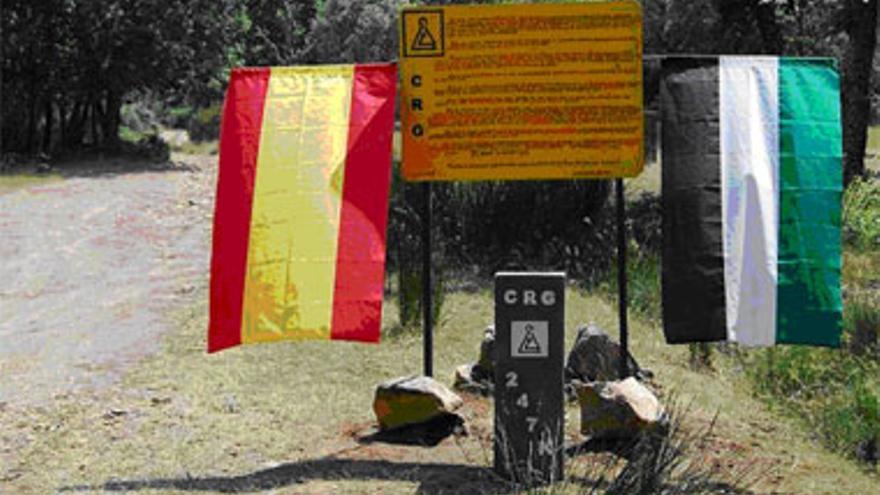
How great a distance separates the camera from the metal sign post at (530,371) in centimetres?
583

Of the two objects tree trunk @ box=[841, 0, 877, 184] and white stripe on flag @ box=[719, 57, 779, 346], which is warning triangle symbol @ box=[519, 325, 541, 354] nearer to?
white stripe on flag @ box=[719, 57, 779, 346]

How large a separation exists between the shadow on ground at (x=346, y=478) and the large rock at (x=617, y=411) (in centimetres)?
77

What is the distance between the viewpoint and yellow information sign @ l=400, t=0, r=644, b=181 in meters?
6.70

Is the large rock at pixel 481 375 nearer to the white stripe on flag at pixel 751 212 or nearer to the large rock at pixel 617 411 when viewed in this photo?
the large rock at pixel 617 411

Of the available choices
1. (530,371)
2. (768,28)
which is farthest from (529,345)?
(768,28)

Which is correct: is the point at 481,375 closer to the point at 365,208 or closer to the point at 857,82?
the point at 365,208

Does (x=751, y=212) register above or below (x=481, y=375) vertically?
above

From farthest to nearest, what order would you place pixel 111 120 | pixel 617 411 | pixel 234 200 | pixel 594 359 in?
pixel 111 120 < pixel 594 359 < pixel 234 200 < pixel 617 411

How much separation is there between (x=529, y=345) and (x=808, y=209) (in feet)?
6.20

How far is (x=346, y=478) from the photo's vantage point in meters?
6.11

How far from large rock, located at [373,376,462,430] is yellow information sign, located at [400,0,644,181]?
120 centimetres

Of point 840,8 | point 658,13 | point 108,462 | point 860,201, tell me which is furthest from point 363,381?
point 658,13

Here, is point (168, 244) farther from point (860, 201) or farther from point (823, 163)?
point (823, 163)

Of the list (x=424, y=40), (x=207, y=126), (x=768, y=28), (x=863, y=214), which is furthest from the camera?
(x=207, y=126)
